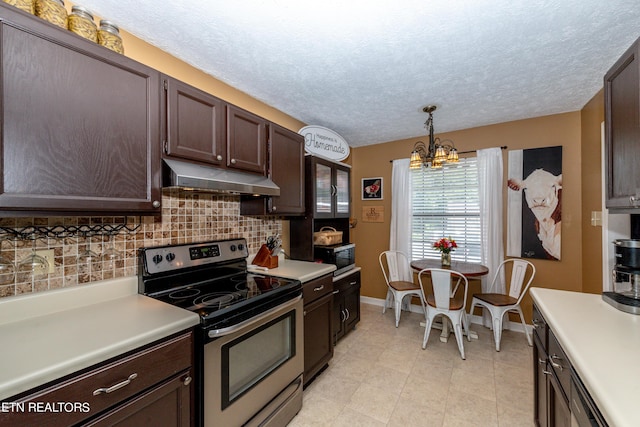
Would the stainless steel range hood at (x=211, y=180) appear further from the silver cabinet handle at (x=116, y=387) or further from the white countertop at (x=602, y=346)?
the white countertop at (x=602, y=346)

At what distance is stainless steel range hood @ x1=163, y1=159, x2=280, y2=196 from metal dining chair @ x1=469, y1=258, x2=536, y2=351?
8.25 feet

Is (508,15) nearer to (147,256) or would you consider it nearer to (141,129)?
(141,129)

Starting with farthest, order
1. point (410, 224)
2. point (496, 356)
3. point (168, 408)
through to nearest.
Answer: point (410, 224) → point (496, 356) → point (168, 408)

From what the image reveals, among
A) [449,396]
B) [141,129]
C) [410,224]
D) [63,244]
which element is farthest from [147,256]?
[410,224]

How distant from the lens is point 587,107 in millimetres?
2572

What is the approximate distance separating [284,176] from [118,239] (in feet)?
4.11

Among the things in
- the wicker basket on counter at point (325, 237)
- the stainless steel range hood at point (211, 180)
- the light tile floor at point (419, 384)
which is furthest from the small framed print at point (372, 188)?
the stainless steel range hood at point (211, 180)

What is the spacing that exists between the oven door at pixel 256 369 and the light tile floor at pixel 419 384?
29 cm

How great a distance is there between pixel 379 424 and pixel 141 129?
232cm

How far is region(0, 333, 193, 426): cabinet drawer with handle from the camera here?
793mm

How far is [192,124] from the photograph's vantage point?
1.59 meters

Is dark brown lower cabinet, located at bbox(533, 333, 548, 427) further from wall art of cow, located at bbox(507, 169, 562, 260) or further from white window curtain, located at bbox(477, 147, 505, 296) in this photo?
wall art of cow, located at bbox(507, 169, 562, 260)

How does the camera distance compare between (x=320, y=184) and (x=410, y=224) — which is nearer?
(x=320, y=184)

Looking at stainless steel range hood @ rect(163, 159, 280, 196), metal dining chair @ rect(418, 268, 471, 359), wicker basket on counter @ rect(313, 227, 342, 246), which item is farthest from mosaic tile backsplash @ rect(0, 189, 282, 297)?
metal dining chair @ rect(418, 268, 471, 359)
